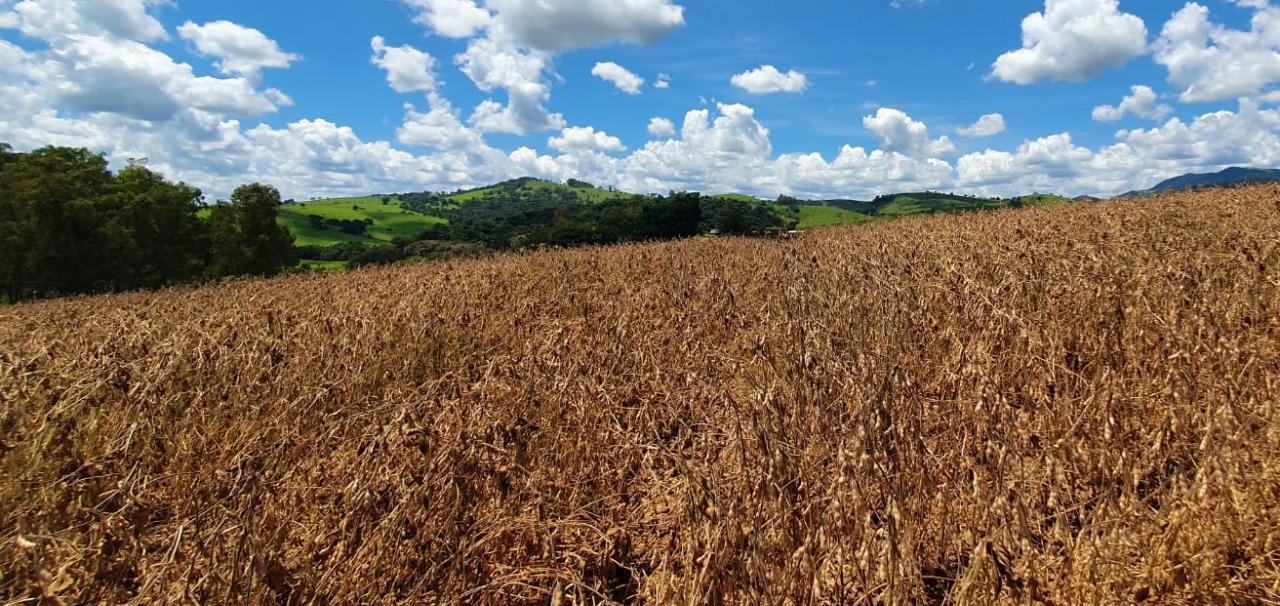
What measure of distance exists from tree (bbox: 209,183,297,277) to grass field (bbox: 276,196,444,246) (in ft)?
134

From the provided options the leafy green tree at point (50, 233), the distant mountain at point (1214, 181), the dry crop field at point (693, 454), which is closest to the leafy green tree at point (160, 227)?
the leafy green tree at point (50, 233)

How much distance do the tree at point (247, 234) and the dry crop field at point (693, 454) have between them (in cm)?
4063

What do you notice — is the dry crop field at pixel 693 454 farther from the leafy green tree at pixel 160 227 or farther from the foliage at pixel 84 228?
the leafy green tree at pixel 160 227

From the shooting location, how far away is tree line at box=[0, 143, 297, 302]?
31.2 meters

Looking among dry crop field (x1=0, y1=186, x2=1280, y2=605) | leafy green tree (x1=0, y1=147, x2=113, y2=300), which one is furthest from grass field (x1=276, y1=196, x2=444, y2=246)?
dry crop field (x1=0, y1=186, x2=1280, y2=605)

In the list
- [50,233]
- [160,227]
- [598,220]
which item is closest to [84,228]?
[50,233]

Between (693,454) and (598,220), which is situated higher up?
(598,220)

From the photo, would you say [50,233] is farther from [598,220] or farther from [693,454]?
[693,454]

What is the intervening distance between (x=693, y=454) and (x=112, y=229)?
139ft

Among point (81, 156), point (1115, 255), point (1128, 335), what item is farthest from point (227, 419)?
point (81, 156)

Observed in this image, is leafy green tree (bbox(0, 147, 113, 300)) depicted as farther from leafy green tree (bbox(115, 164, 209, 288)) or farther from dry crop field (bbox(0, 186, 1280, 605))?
dry crop field (bbox(0, 186, 1280, 605))

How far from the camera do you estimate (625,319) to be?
4.65 m

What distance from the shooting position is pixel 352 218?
360 feet

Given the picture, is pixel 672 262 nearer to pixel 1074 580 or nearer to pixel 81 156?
pixel 1074 580
